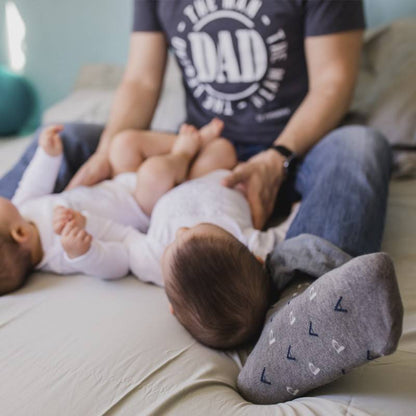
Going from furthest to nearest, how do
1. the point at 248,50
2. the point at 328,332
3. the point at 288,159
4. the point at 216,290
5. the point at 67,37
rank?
the point at 67,37, the point at 248,50, the point at 288,159, the point at 216,290, the point at 328,332

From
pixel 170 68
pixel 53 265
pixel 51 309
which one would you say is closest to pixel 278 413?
pixel 51 309

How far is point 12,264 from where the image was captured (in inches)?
31.7

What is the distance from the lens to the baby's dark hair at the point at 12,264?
79 centimetres

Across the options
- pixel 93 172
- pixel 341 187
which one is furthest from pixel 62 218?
pixel 341 187

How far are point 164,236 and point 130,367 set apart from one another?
1.02ft

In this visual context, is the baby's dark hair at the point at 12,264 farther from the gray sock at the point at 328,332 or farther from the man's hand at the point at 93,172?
the gray sock at the point at 328,332

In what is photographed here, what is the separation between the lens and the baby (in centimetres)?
65

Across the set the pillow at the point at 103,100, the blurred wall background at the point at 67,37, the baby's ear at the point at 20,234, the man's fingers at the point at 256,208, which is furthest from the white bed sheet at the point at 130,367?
the blurred wall background at the point at 67,37

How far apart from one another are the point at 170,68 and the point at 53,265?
1137mm

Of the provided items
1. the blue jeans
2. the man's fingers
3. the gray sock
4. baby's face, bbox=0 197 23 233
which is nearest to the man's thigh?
the blue jeans

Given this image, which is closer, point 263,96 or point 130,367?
point 130,367

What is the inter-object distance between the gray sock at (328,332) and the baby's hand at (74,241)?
0.36 meters

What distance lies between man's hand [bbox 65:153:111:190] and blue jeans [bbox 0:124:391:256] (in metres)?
0.04

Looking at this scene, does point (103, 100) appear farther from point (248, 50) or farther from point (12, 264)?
point (12, 264)
